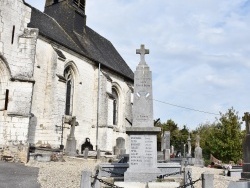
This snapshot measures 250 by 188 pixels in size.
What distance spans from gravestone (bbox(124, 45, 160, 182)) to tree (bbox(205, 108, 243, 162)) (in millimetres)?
14670

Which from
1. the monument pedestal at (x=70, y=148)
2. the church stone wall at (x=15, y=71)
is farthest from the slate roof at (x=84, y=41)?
the monument pedestal at (x=70, y=148)

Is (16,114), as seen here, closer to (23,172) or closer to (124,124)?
(23,172)

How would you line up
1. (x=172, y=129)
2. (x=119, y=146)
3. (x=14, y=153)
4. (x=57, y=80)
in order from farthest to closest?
(x=172, y=129) → (x=119, y=146) → (x=57, y=80) → (x=14, y=153)

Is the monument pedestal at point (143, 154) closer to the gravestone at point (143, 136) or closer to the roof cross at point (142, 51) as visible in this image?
the gravestone at point (143, 136)

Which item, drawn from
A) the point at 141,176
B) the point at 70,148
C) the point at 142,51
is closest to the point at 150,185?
the point at 141,176

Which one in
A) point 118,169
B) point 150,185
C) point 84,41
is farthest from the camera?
point 84,41

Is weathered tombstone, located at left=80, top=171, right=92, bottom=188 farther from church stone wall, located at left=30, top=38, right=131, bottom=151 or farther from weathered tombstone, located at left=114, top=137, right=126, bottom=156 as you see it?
weathered tombstone, located at left=114, top=137, right=126, bottom=156

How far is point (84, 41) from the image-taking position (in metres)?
24.5

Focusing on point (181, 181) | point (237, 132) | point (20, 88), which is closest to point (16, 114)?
point (20, 88)

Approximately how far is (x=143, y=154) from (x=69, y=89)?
45.2ft

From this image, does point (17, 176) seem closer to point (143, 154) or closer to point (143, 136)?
point (143, 154)

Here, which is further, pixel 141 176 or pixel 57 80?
pixel 57 80

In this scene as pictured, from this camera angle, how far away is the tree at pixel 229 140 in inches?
824

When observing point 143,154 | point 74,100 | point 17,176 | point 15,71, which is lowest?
point 17,176
